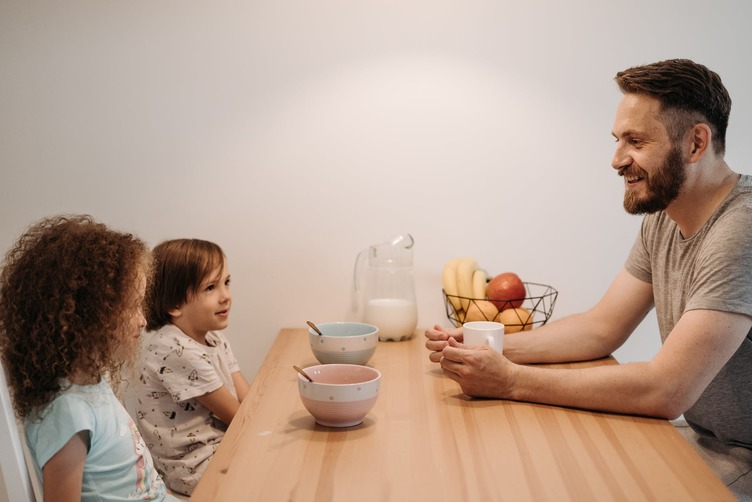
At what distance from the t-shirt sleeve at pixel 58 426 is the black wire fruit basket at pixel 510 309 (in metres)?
1.02

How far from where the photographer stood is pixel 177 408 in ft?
5.69

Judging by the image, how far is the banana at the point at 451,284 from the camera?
211 centimetres

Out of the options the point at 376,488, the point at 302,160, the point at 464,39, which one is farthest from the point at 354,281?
the point at 376,488

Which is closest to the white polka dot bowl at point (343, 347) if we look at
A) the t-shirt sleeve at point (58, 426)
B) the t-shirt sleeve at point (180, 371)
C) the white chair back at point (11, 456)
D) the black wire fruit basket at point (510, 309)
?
the t-shirt sleeve at point (180, 371)

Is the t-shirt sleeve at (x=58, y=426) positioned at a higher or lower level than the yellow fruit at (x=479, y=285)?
lower

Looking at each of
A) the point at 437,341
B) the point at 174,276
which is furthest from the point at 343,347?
the point at 174,276

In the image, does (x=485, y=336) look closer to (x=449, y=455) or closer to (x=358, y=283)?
(x=449, y=455)

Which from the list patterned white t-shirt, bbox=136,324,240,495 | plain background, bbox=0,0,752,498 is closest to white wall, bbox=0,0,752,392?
plain background, bbox=0,0,752,498

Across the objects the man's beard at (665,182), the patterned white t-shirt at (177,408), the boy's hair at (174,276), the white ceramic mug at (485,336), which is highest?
the man's beard at (665,182)

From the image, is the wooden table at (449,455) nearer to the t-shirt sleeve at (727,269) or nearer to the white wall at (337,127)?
the t-shirt sleeve at (727,269)

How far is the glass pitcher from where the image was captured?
205 centimetres

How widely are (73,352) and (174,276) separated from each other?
600 millimetres

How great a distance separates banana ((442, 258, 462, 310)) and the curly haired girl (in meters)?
0.99

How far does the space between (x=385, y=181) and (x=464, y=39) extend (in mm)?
457
